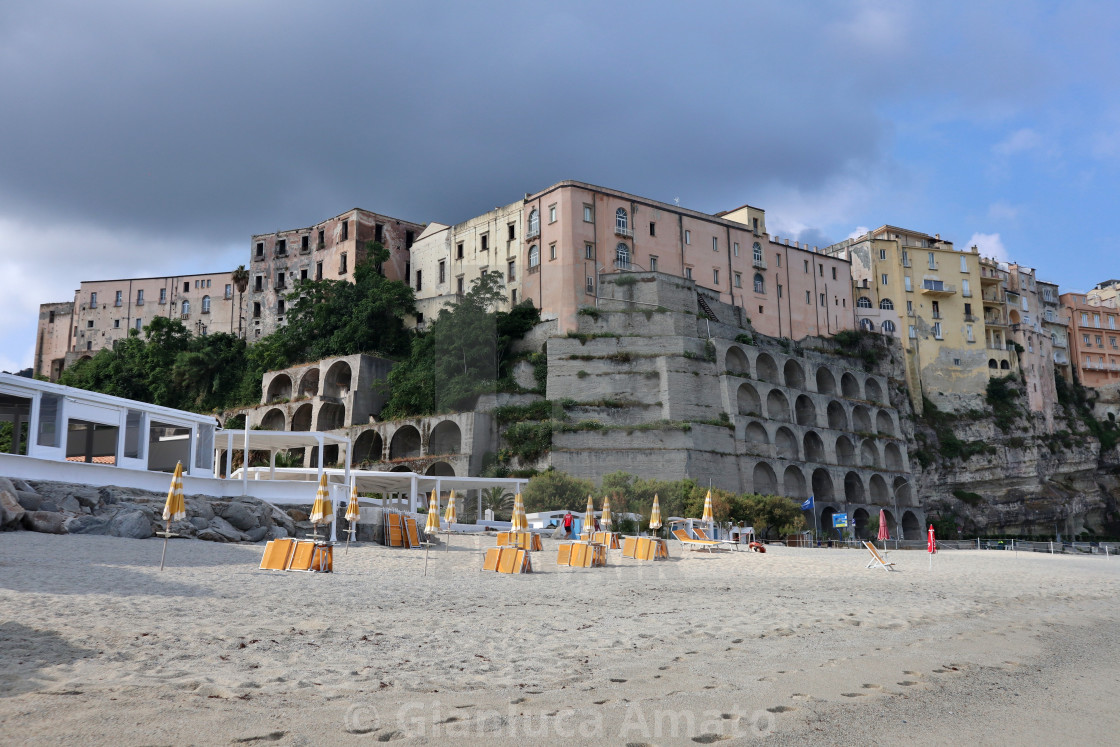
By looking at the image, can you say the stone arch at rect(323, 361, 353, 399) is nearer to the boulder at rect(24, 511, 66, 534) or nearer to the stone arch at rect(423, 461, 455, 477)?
the stone arch at rect(423, 461, 455, 477)

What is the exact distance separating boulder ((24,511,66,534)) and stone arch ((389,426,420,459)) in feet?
104

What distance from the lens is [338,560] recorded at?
58.5 ft

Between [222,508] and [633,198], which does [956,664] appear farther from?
[633,198]

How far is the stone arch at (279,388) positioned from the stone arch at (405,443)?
404 inches

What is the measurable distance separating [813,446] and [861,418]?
580 centimetres

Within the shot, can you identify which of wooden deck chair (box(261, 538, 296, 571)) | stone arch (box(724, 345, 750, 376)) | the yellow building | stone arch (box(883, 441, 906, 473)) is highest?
the yellow building

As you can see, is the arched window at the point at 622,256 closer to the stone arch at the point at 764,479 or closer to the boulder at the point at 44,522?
the stone arch at the point at 764,479

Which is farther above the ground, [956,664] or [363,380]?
[363,380]

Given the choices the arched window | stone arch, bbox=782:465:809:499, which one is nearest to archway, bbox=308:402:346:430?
the arched window

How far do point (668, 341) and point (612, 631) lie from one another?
41.2 m

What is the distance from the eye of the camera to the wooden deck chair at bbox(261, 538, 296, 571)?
15.0m

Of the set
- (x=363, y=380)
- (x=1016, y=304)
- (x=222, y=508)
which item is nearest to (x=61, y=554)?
(x=222, y=508)

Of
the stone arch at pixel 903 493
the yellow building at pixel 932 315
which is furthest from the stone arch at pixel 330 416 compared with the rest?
the yellow building at pixel 932 315

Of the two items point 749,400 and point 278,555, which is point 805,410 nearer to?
point 749,400
